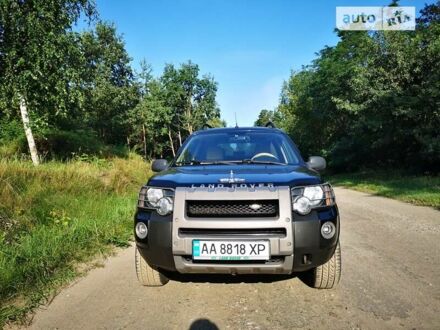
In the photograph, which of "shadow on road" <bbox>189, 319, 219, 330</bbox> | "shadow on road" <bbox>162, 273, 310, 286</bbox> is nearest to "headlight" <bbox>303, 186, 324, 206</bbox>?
"shadow on road" <bbox>162, 273, 310, 286</bbox>

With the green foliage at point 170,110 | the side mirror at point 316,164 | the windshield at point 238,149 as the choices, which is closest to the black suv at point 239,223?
the windshield at point 238,149

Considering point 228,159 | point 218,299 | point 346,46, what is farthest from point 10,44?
point 346,46

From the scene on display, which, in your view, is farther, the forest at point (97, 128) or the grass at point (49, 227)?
the forest at point (97, 128)

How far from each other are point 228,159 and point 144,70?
145ft

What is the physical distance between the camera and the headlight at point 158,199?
3521 mm

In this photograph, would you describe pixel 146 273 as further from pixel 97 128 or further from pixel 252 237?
pixel 97 128

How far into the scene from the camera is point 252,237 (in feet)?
10.8

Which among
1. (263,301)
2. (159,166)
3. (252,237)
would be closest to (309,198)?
(252,237)

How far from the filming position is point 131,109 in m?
43.2

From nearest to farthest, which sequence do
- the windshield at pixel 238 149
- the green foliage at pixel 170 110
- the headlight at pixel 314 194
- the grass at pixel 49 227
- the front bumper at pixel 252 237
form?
the front bumper at pixel 252 237 < the headlight at pixel 314 194 < the grass at pixel 49 227 < the windshield at pixel 238 149 < the green foliage at pixel 170 110

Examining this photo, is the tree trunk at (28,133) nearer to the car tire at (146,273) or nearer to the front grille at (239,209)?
the car tire at (146,273)

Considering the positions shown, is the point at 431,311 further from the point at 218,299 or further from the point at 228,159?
the point at 228,159

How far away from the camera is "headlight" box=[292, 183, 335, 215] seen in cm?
339

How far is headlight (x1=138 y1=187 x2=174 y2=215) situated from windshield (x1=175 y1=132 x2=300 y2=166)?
3.24 feet
